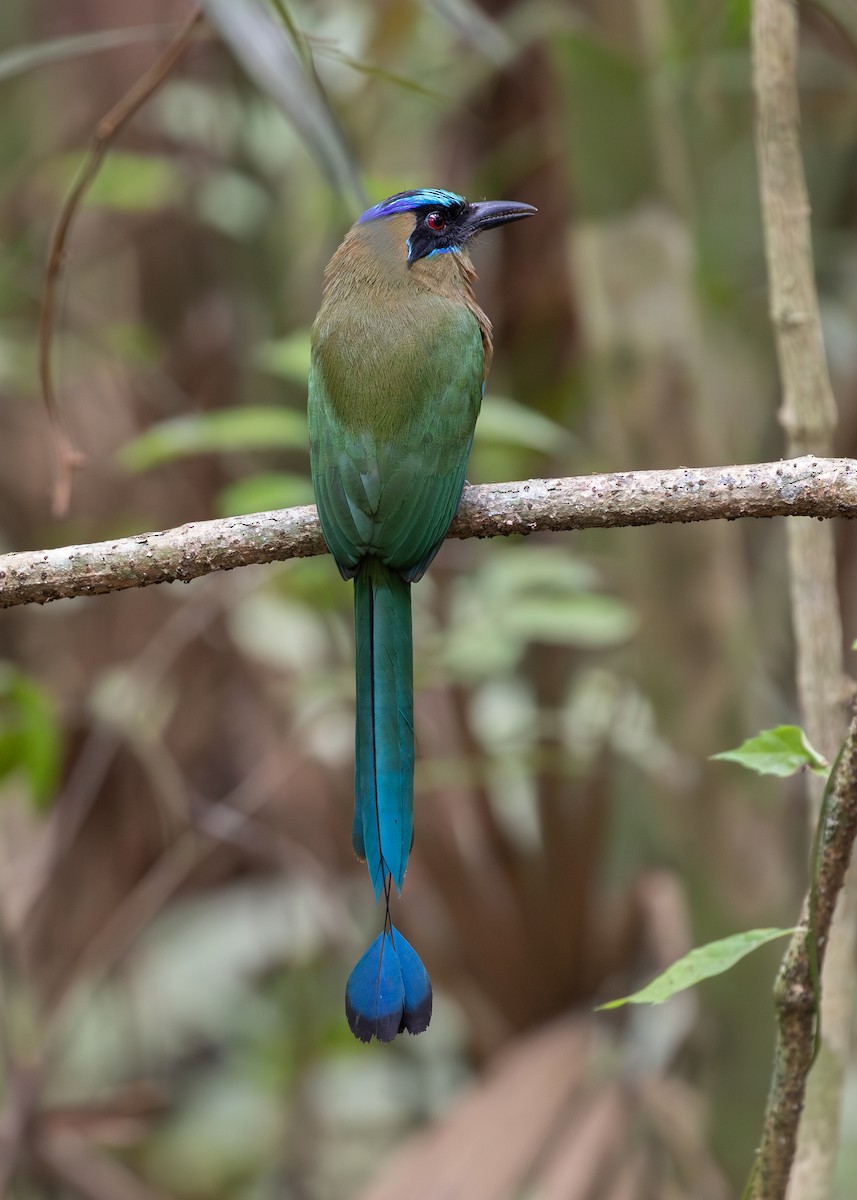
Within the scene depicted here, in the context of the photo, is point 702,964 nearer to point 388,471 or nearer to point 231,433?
point 388,471

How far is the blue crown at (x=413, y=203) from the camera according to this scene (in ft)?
7.61

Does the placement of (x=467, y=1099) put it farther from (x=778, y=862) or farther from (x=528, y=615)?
(x=528, y=615)

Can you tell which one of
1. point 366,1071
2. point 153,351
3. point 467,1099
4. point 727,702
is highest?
point 153,351

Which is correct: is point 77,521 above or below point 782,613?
above

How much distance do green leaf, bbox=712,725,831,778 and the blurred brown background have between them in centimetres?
92

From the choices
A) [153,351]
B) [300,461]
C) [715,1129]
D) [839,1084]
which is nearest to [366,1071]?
[715,1129]

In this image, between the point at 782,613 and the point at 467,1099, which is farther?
the point at 782,613

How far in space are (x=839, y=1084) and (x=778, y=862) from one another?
3.49ft

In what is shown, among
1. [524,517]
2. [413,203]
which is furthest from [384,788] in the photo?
[413,203]

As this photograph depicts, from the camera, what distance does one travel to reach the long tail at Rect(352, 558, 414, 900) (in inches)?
67.3

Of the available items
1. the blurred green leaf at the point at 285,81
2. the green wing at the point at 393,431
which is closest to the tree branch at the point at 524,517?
the green wing at the point at 393,431

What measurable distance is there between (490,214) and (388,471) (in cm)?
72

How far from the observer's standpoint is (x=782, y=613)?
11.2 ft

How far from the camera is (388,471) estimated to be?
6.15 feet
